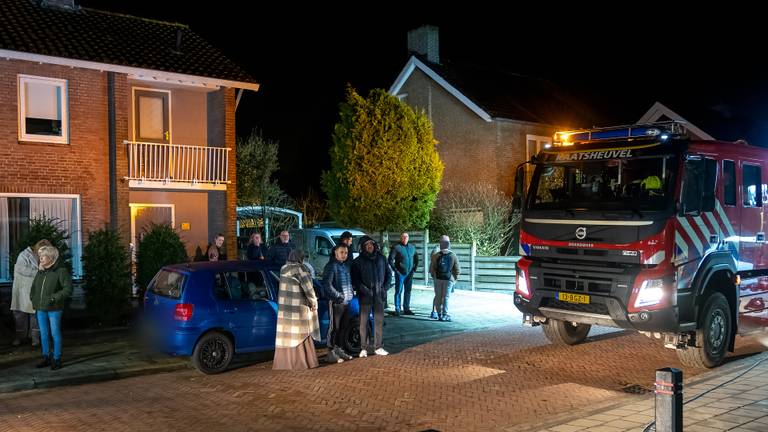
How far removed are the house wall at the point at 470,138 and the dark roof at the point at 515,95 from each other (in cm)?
54

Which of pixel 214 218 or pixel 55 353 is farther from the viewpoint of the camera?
pixel 214 218

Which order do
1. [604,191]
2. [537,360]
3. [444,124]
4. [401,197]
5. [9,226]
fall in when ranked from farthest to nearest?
1. [444,124]
2. [401,197]
3. [9,226]
4. [537,360]
5. [604,191]

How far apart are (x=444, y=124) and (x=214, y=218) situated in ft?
38.6

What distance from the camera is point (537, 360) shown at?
997 cm

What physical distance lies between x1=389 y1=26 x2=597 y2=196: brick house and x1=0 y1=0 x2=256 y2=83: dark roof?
34.4 ft

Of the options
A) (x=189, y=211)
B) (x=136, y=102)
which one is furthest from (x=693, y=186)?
(x=136, y=102)

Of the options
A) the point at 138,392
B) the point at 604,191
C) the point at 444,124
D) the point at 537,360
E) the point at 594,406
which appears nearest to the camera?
the point at 594,406

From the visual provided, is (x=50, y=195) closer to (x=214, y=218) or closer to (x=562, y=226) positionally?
(x=214, y=218)

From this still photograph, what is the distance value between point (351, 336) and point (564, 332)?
3.35 m

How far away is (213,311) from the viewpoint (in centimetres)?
920

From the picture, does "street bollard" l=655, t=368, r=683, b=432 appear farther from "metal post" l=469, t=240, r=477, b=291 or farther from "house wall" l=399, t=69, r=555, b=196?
"house wall" l=399, t=69, r=555, b=196

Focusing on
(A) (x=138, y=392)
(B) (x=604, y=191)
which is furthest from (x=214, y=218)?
(B) (x=604, y=191)

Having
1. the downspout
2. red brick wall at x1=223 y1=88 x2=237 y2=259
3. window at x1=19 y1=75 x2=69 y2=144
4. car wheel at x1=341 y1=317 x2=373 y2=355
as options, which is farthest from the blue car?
red brick wall at x1=223 y1=88 x2=237 y2=259

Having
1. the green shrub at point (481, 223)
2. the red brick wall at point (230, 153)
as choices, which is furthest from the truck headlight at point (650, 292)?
the red brick wall at point (230, 153)
